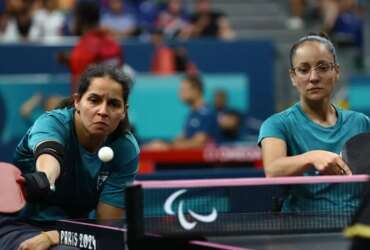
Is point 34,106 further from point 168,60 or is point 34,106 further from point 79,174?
point 79,174

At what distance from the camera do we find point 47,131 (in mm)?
4543

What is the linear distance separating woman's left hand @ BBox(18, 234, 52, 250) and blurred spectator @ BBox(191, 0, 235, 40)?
971cm

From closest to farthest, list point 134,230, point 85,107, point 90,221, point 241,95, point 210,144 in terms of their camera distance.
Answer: point 134,230 < point 90,221 < point 85,107 < point 210,144 < point 241,95

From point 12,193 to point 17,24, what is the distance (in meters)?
9.55

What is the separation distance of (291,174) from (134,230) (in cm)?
117

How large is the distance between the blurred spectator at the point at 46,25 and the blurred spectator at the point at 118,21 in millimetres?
588

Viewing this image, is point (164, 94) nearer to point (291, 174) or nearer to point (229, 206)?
point (291, 174)

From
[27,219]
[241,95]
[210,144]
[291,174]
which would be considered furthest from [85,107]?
[241,95]

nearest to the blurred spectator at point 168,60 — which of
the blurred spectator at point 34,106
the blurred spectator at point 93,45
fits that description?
the blurred spectator at point 34,106

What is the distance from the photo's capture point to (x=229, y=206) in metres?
3.51

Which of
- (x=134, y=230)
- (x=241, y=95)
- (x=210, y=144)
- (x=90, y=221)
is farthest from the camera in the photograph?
(x=241, y=95)

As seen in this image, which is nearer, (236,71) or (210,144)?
(210,144)

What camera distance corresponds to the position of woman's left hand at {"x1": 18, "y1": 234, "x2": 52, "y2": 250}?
14.1 ft

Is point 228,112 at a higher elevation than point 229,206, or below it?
higher
